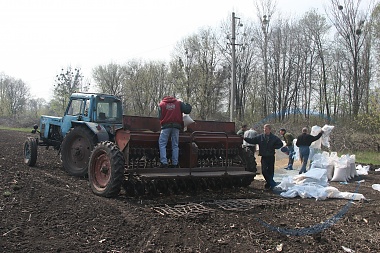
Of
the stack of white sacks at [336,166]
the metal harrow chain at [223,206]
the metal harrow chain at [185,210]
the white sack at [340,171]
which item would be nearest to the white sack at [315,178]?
the metal harrow chain at [223,206]

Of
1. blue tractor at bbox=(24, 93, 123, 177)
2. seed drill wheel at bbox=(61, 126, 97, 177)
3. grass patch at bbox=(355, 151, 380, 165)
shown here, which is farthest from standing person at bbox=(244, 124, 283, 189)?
grass patch at bbox=(355, 151, 380, 165)

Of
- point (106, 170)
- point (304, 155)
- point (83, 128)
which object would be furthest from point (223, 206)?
point (304, 155)

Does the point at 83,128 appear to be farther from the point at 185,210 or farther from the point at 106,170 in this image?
the point at 185,210

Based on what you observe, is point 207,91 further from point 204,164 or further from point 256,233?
point 256,233

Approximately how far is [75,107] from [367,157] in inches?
528

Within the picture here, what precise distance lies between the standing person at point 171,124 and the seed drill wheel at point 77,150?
247 centimetres

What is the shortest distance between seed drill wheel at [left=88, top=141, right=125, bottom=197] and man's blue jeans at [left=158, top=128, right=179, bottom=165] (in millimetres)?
822

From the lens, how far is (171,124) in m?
7.57

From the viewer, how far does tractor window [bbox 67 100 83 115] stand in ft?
34.4

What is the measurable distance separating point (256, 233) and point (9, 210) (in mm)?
3784

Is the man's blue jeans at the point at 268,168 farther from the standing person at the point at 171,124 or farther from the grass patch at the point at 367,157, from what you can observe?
the grass patch at the point at 367,157

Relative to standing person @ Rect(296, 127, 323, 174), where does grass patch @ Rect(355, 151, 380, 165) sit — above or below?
below

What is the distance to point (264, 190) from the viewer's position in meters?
8.92

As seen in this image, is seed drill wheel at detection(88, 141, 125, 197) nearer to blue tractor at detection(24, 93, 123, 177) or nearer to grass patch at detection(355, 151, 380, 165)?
blue tractor at detection(24, 93, 123, 177)
